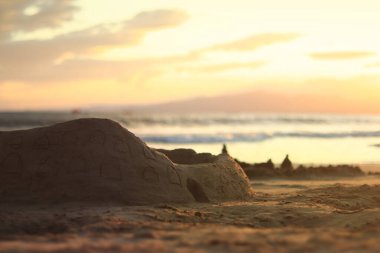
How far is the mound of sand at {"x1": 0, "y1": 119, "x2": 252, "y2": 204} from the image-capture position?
10156 millimetres

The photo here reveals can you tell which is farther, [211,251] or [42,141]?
[42,141]

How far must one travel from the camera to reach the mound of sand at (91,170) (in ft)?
33.3

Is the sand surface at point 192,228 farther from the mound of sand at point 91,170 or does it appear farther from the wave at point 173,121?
the wave at point 173,121

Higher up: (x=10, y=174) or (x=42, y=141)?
(x=42, y=141)

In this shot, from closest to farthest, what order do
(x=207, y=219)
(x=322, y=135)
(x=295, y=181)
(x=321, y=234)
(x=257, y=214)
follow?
1. (x=321, y=234)
2. (x=207, y=219)
3. (x=257, y=214)
4. (x=295, y=181)
5. (x=322, y=135)

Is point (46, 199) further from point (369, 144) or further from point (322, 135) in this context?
point (322, 135)

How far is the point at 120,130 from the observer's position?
11.3 metres

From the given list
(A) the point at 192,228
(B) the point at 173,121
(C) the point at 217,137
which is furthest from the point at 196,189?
(B) the point at 173,121

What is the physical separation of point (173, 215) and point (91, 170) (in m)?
2.31

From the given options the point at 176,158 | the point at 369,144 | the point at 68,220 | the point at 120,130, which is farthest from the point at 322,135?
the point at 68,220

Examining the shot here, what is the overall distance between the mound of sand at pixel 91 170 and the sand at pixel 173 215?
25 millimetres

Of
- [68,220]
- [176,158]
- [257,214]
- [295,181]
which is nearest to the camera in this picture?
[68,220]

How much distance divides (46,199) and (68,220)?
197 centimetres

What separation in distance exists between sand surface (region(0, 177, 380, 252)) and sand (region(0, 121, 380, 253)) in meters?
0.01
